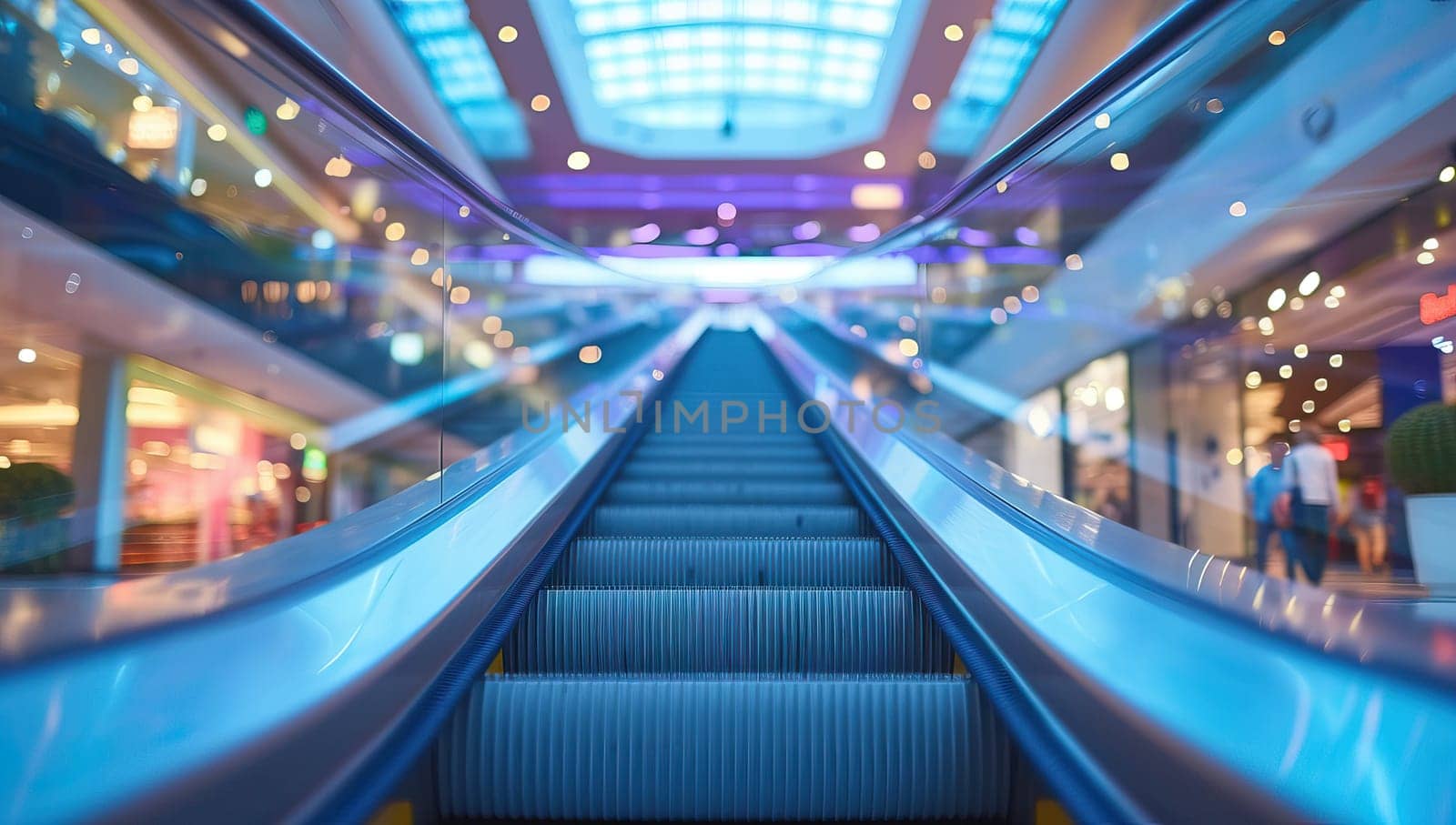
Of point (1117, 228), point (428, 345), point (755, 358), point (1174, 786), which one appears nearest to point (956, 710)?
point (1174, 786)

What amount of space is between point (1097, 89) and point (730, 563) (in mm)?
1730

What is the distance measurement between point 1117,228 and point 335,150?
512 cm

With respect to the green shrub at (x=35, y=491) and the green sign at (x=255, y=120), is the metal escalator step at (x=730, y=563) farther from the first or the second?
the green sign at (x=255, y=120)

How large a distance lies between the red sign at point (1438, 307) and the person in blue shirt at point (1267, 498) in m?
1.58

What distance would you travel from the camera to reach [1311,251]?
498 cm

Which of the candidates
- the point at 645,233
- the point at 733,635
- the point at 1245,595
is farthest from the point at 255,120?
the point at 645,233

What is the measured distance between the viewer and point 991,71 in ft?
56.4

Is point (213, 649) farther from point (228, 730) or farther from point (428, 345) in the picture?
point (428, 345)

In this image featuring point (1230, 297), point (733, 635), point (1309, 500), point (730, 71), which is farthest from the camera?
point (730, 71)

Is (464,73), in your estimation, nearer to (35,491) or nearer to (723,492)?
(723,492)

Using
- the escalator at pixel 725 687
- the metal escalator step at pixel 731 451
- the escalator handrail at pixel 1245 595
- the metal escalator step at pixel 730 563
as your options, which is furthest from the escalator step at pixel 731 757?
the metal escalator step at pixel 731 451

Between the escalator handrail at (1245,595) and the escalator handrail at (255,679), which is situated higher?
the escalator handrail at (1245,595)

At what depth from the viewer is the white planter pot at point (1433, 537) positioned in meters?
A: 2.85

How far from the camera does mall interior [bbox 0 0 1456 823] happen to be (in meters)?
1.63
